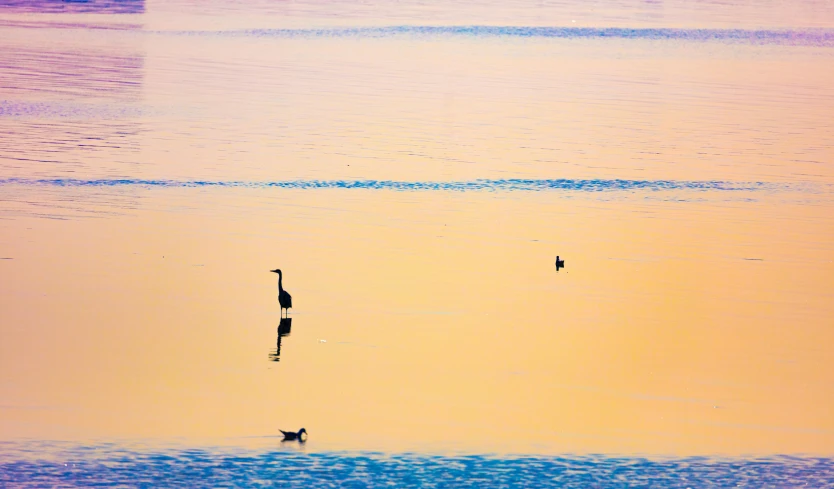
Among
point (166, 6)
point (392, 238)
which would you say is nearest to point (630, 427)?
point (392, 238)

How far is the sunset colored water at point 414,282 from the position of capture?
10969mm

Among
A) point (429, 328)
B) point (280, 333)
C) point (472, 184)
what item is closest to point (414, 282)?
point (429, 328)

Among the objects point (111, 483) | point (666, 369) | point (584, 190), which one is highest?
point (584, 190)

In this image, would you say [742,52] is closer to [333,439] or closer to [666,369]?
[666,369]

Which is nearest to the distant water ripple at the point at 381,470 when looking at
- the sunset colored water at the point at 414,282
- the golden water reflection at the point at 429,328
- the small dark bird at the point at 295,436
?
the sunset colored water at the point at 414,282

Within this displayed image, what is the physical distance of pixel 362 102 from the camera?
34.3 metres

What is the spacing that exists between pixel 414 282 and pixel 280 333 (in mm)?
2699

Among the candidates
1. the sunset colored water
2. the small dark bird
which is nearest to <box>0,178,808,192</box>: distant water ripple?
the sunset colored water

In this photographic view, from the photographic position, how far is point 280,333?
13.8m

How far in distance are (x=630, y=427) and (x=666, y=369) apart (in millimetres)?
1761

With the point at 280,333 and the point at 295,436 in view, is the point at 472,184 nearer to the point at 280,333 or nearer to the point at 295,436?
the point at 280,333

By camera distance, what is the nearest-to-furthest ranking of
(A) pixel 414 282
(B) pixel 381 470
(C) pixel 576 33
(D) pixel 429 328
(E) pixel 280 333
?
(B) pixel 381 470 < (E) pixel 280 333 < (D) pixel 429 328 < (A) pixel 414 282 < (C) pixel 576 33

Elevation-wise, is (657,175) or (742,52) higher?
(742,52)

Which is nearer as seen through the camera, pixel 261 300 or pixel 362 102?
pixel 261 300
